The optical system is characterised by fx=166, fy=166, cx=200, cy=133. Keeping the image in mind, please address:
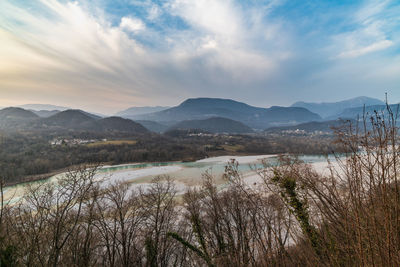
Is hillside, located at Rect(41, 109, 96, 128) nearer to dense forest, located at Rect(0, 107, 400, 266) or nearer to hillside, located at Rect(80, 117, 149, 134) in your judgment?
hillside, located at Rect(80, 117, 149, 134)

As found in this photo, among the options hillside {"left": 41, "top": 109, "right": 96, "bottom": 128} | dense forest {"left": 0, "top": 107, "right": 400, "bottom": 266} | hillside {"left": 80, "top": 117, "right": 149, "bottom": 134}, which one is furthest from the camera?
hillside {"left": 80, "top": 117, "right": 149, "bottom": 134}

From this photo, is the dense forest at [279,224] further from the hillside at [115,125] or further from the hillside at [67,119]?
the hillside at [67,119]

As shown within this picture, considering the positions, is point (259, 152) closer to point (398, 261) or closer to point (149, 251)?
point (149, 251)

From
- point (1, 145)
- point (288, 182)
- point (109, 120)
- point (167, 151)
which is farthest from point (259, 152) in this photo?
point (109, 120)

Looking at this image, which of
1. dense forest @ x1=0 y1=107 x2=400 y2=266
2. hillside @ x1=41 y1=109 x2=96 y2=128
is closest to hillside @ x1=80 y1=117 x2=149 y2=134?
hillside @ x1=41 y1=109 x2=96 y2=128

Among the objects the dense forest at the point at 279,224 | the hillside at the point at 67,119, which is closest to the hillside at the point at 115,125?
the hillside at the point at 67,119

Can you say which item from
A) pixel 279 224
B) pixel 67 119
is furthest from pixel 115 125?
pixel 279 224

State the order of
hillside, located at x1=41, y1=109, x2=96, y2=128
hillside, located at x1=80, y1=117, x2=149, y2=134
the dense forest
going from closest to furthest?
the dense forest
hillside, located at x1=41, y1=109, x2=96, y2=128
hillside, located at x1=80, y1=117, x2=149, y2=134

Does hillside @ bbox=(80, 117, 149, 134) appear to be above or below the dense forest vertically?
above
